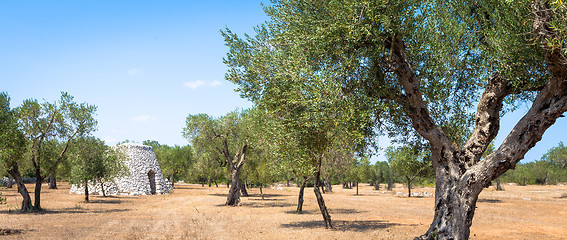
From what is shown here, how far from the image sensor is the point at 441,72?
1503 centimetres

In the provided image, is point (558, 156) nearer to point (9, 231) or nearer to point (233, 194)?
point (233, 194)

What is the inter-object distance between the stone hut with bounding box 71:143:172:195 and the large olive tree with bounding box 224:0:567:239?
48.0 metres

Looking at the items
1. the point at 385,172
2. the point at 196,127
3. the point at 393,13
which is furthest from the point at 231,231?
the point at 385,172

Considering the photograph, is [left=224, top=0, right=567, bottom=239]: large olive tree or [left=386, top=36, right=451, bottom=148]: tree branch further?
[left=386, top=36, right=451, bottom=148]: tree branch

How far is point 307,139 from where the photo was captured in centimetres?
1766

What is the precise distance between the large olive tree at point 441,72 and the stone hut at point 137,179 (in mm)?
47989

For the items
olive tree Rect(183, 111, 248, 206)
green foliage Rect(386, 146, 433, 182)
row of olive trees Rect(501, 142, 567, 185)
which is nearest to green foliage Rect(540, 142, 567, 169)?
row of olive trees Rect(501, 142, 567, 185)

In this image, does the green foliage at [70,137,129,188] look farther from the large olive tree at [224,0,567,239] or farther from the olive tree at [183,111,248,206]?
the large olive tree at [224,0,567,239]

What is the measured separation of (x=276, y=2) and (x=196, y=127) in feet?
83.1

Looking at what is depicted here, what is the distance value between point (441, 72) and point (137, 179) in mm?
54104

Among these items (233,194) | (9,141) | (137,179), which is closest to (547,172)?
(233,194)

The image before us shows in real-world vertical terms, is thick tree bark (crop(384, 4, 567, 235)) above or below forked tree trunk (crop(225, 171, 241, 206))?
above

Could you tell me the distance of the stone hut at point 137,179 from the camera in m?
56.9

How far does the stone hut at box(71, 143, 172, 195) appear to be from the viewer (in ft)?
187
